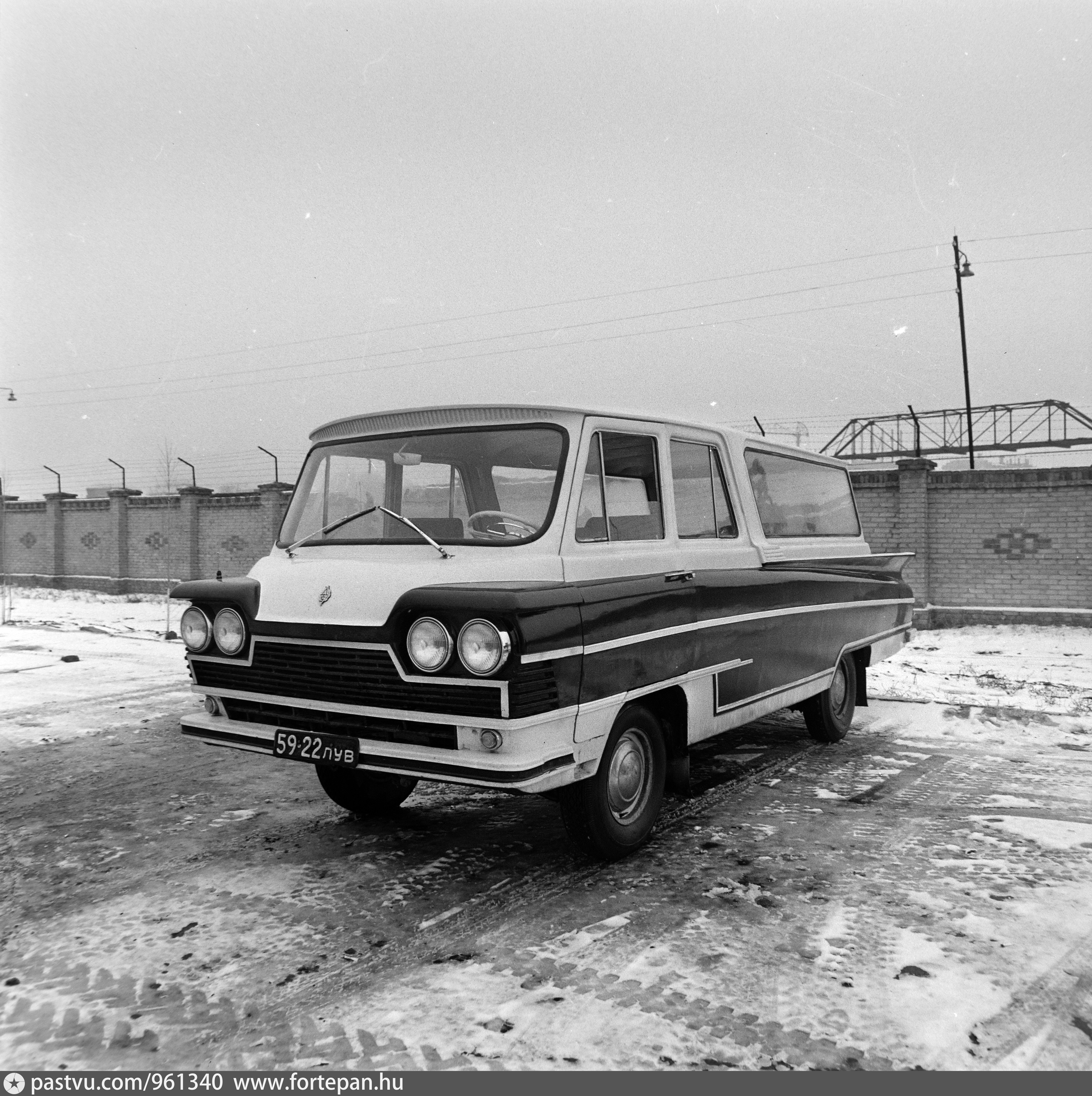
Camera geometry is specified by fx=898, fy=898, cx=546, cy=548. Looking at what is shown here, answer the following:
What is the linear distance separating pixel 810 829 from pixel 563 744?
5.58ft

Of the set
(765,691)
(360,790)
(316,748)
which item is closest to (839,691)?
(765,691)

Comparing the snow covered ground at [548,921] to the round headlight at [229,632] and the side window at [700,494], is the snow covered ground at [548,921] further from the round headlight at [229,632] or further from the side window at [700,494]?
the side window at [700,494]

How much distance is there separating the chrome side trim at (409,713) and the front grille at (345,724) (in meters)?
0.02

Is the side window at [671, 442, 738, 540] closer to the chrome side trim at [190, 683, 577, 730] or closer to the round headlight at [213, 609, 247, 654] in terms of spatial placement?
the chrome side trim at [190, 683, 577, 730]

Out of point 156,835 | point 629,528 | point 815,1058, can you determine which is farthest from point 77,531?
point 815,1058

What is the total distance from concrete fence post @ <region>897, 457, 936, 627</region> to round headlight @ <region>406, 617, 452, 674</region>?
35.9ft

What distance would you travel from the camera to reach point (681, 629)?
4.13 metres

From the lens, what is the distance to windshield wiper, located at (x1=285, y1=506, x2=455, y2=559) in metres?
A: 3.83

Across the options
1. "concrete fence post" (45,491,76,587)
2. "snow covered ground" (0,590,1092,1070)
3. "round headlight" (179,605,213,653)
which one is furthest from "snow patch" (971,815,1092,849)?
"concrete fence post" (45,491,76,587)

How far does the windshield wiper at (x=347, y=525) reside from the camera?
383 cm

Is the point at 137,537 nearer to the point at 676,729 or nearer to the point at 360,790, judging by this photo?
the point at 360,790

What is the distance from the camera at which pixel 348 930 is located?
127 inches

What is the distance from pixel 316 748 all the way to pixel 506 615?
3.49 feet
